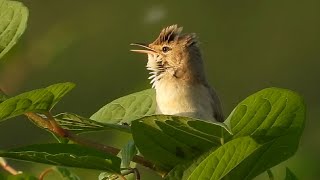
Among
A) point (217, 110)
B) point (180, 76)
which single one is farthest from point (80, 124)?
point (180, 76)

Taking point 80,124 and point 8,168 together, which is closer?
point 80,124

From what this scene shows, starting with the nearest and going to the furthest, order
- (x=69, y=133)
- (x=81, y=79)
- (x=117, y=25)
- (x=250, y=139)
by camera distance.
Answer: (x=250, y=139), (x=69, y=133), (x=81, y=79), (x=117, y=25)

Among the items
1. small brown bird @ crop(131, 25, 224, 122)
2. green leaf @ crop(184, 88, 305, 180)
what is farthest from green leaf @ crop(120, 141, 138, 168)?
small brown bird @ crop(131, 25, 224, 122)

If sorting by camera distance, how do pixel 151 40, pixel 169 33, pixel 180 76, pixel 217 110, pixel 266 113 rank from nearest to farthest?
pixel 266 113 < pixel 217 110 < pixel 169 33 < pixel 180 76 < pixel 151 40

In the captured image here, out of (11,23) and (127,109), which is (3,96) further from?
(127,109)

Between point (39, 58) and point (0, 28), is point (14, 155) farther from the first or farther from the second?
point (39, 58)

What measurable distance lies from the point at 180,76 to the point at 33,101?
1461mm

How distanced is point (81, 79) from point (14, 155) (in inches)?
131

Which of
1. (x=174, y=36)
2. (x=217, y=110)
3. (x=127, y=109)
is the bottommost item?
(x=217, y=110)

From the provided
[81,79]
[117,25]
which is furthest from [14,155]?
[117,25]

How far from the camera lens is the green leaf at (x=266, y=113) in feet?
4.02

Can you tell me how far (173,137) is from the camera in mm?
1267

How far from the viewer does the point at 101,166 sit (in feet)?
4.16

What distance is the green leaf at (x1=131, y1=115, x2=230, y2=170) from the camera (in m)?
1.23
